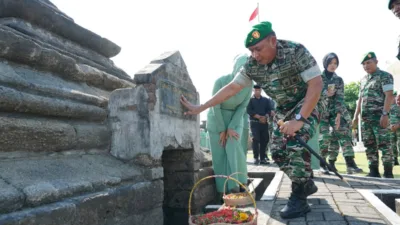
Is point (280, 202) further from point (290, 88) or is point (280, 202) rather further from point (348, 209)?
point (290, 88)

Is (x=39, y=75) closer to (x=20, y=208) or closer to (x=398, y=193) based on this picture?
(x=20, y=208)

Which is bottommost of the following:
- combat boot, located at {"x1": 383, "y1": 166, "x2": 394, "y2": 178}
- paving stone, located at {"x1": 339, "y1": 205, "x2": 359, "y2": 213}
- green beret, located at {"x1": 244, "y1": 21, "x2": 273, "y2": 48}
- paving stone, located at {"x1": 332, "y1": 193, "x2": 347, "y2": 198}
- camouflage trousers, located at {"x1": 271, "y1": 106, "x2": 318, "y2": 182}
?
paving stone, located at {"x1": 339, "y1": 205, "x2": 359, "y2": 213}

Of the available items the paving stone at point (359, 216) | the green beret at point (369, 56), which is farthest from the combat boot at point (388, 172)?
the paving stone at point (359, 216)

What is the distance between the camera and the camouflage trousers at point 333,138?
6977mm

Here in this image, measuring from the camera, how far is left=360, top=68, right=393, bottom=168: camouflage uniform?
20.6 feet

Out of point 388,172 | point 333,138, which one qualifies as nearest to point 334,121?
point 333,138

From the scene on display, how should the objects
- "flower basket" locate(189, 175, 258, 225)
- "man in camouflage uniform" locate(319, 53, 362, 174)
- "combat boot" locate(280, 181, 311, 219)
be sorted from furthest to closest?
"man in camouflage uniform" locate(319, 53, 362, 174)
"combat boot" locate(280, 181, 311, 219)
"flower basket" locate(189, 175, 258, 225)

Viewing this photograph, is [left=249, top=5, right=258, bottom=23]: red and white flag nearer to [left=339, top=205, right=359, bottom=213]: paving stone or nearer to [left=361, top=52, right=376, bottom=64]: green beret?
[left=361, top=52, right=376, bottom=64]: green beret

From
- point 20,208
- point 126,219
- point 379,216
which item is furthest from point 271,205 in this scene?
point 20,208

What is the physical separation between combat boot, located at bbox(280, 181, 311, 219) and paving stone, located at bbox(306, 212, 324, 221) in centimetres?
5

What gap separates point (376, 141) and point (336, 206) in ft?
10.3

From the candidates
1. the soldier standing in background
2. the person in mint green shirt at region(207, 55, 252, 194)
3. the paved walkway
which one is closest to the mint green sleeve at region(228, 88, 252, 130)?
the person in mint green shirt at region(207, 55, 252, 194)

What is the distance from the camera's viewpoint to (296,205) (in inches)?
135

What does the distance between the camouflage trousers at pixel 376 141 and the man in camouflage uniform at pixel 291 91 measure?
3288 mm
